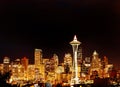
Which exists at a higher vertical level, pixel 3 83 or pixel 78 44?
pixel 78 44

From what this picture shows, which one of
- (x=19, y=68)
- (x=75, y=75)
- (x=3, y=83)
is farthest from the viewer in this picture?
(x=75, y=75)

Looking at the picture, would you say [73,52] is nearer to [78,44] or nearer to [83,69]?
[78,44]

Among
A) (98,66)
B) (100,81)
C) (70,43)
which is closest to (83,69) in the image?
(98,66)

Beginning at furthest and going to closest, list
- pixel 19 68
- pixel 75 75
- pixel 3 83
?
pixel 75 75 → pixel 19 68 → pixel 3 83

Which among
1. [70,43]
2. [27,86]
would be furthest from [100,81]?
[70,43]

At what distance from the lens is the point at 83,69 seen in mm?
46938

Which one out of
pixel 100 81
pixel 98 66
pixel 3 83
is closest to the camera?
pixel 3 83

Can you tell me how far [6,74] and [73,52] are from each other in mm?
38063

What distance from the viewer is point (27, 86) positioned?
5.16 metres

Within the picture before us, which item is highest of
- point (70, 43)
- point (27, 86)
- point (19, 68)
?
point (70, 43)

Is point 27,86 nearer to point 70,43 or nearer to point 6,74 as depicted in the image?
point 6,74

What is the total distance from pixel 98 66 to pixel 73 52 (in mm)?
4217

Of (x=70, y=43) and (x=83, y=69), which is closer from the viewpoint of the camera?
(x=70, y=43)

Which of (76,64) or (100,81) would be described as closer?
(100,81)
